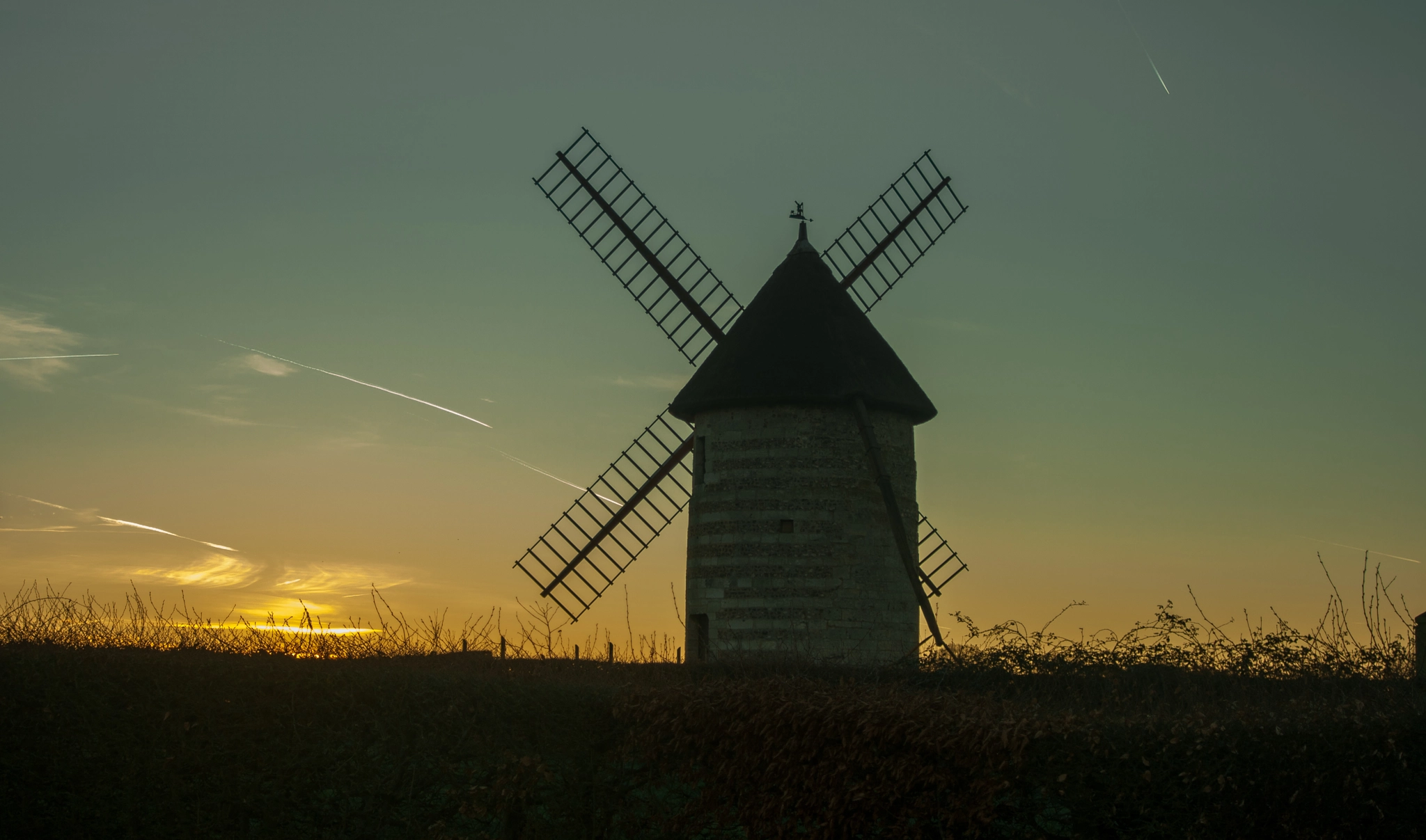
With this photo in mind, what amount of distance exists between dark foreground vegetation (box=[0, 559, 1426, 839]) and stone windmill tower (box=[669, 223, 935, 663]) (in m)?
3.92

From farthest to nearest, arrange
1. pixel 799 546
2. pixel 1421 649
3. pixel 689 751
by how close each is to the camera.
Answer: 1. pixel 799 546
2. pixel 1421 649
3. pixel 689 751

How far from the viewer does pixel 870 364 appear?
1845cm

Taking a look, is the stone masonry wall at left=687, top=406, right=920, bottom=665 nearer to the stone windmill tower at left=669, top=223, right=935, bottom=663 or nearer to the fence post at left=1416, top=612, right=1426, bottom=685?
the stone windmill tower at left=669, top=223, right=935, bottom=663

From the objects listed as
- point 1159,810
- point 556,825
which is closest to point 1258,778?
point 1159,810

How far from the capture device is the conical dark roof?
17844 mm

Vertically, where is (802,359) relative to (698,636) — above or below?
above

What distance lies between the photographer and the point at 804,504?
57.5 feet

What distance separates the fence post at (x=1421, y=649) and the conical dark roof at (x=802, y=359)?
7.58 meters

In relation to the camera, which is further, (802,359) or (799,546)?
(802,359)

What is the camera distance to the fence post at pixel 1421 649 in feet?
37.5

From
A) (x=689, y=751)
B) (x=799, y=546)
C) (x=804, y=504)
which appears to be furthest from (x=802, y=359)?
(x=689, y=751)

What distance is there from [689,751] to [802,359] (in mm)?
8576

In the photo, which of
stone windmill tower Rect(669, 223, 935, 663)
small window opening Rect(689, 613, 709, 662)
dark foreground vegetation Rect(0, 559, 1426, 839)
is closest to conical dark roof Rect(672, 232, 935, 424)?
stone windmill tower Rect(669, 223, 935, 663)

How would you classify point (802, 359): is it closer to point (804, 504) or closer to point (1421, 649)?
point (804, 504)
